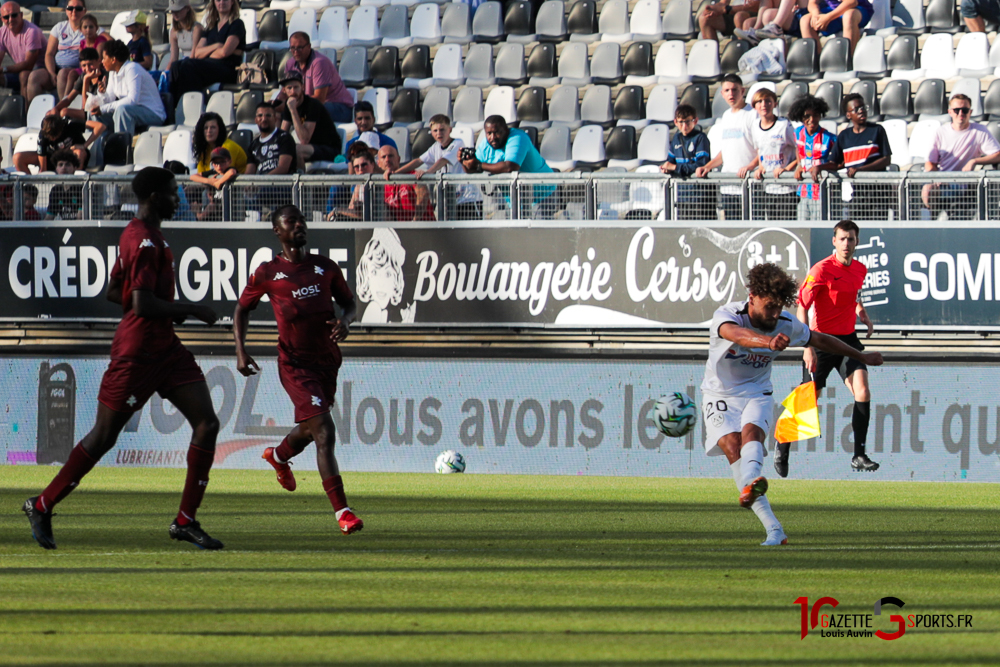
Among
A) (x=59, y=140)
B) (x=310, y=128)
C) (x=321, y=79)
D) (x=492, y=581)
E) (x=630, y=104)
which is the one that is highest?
(x=321, y=79)

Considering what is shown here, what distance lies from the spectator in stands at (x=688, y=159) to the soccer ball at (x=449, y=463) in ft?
11.7

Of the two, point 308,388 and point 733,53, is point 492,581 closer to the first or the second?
point 308,388

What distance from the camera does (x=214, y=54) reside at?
21.0m

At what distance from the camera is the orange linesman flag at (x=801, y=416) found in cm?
1003

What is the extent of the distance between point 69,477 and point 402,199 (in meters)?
8.74

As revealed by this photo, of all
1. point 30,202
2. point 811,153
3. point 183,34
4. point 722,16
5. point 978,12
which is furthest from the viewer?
point 183,34

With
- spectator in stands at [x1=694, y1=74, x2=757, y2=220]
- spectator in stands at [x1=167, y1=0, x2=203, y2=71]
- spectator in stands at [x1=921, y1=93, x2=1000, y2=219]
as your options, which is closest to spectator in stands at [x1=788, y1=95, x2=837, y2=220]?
spectator in stands at [x1=694, y1=74, x2=757, y2=220]

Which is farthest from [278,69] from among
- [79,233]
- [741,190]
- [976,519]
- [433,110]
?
[976,519]

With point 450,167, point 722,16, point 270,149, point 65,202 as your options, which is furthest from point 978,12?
point 65,202

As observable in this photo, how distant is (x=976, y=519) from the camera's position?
1094 centimetres

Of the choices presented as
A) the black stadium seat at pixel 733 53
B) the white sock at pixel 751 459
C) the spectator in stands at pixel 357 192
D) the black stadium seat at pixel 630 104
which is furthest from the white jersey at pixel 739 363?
the black stadium seat at pixel 733 53

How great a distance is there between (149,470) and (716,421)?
9160 mm

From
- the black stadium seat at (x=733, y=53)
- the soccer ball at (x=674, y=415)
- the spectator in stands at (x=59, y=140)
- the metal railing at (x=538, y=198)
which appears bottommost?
the soccer ball at (x=674, y=415)

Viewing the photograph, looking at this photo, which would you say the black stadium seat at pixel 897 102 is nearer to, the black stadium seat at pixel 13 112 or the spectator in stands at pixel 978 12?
the spectator in stands at pixel 978 12
